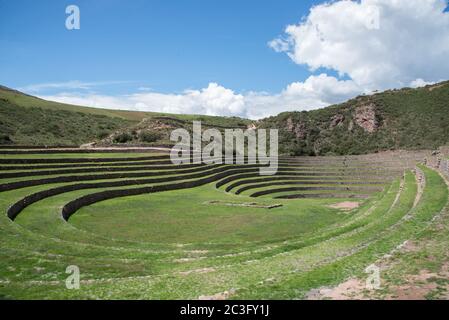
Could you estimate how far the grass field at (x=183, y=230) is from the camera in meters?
7.76

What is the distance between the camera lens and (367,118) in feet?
215

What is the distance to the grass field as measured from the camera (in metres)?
7.76

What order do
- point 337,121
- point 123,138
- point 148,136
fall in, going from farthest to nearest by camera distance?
point 337,121 < point 148,136 < point 123,138

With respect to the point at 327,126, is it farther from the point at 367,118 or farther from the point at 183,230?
the point at 183,230

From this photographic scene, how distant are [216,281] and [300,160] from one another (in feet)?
134

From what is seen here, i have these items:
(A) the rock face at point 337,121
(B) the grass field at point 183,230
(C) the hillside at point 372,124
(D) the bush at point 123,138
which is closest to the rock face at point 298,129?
(C) the hillside at point 372,124

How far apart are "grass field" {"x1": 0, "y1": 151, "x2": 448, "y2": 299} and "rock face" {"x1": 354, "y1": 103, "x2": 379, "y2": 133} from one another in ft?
94.2

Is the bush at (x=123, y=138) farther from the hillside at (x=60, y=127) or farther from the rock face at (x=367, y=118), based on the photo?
the rock face at (x=367, y=118)

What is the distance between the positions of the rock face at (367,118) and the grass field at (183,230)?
28.7 meters

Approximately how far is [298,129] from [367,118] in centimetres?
1130

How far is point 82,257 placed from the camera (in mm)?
10711

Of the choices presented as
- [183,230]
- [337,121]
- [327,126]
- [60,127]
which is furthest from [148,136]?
[183,230]

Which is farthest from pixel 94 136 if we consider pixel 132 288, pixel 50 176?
pixel 132 288
